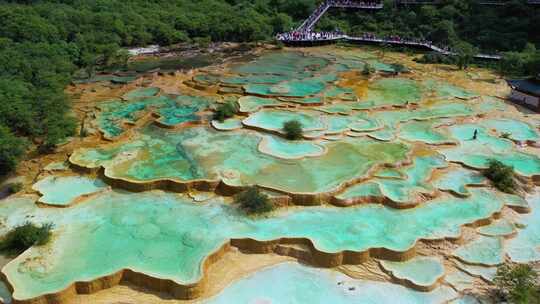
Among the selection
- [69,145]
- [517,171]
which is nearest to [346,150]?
[517,171]

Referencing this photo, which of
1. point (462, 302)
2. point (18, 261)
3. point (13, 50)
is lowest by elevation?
point (462, 302)

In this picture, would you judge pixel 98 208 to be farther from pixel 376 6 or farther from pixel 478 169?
pixel 376 6

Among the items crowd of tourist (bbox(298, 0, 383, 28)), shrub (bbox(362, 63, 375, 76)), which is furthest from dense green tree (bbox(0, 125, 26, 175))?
crowd of tourist (bbox(298, 0, 383, 28))

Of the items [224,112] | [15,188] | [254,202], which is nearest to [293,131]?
[224,112]

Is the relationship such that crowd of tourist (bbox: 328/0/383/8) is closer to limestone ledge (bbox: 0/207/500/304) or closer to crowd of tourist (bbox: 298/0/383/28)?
crowd of tourist (bbox: 298/0/383/28)

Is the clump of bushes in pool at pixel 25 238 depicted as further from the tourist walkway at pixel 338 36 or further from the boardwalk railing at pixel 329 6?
the boardwalk railing at pixel 329 6
